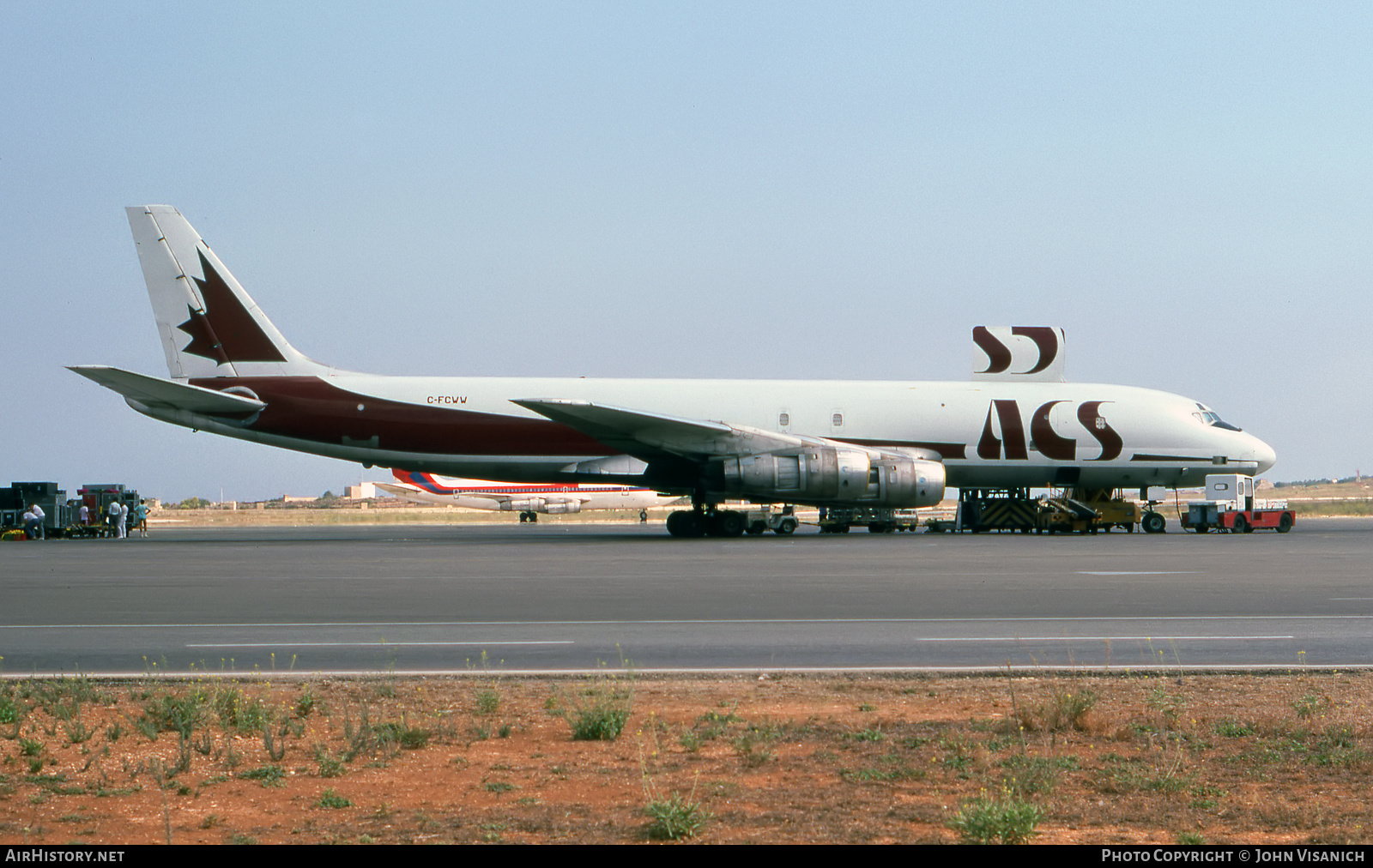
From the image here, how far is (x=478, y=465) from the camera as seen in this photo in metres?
29.1

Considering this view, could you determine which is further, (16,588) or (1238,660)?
(16,588)

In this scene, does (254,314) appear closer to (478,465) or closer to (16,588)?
(478,465)

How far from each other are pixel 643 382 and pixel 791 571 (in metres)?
13.6

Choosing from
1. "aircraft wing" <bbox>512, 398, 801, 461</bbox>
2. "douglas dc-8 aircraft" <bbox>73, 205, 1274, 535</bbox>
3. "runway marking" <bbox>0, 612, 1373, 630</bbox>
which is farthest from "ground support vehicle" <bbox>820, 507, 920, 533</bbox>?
"runway marking" <bbox>0, 612, 1373, 630</bbox>

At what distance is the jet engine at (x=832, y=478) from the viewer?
2788 cm

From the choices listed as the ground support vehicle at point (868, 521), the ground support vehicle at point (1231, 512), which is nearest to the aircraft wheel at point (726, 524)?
the ground support vehicle at point (868, 521)

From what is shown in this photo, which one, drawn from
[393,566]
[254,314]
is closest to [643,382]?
[254,314]

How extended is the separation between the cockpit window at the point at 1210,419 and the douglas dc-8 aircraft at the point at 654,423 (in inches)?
17.9

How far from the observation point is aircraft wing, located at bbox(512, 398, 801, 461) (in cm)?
2703

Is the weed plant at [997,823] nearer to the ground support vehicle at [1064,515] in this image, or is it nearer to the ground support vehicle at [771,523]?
the ground support vehicle at [771,523]

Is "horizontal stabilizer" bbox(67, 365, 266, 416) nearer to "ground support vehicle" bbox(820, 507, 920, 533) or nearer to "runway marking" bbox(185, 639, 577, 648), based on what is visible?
"ground support vehicle" bbox(820, 507, 920, 533)

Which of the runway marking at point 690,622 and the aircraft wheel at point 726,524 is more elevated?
the aircraft wheel at point 726,524

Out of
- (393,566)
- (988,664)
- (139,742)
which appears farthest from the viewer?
(393,566)

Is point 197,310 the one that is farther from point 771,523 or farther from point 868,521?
point 868,521
